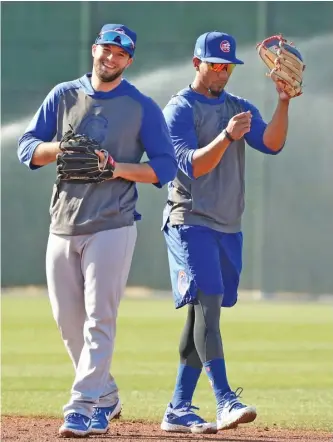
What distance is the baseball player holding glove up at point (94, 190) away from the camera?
517cm

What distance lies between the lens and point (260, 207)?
15336mm

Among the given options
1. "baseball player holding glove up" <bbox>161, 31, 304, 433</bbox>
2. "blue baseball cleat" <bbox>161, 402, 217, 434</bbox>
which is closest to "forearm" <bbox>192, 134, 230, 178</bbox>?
"baseball player holding glove up" <bbox>161, 31, 304, 433</bbox>

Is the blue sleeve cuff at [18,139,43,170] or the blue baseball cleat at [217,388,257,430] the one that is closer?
the blue baseball cleat at [217,388,257,430]

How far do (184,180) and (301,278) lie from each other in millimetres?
9751

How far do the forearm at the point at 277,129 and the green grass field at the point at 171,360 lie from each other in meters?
1.50

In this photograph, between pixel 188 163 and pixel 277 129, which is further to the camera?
pixel 277 129

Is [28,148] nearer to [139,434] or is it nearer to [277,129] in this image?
[277,129]

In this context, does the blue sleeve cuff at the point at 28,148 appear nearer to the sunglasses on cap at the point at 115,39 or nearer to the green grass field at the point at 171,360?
the sunglasses on cap at the point at 115,39

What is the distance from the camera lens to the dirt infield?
534 cm

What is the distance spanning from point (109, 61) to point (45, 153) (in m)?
0.51

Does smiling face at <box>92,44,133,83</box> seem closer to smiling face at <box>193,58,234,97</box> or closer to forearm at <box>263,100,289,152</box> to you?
smiling face at <box>193,58,234,97</box>

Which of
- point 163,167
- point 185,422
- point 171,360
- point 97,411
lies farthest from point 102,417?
point 171,360

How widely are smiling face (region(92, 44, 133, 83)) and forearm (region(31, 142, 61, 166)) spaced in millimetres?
379

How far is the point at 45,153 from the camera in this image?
5.32m
